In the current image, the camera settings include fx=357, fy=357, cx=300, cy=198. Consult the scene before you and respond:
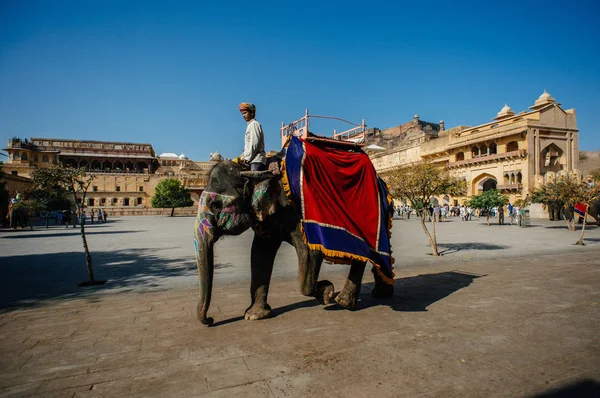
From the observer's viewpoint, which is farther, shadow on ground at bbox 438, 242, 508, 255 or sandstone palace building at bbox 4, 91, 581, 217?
sandstone palace building at bbox 4, 91, 581, 217

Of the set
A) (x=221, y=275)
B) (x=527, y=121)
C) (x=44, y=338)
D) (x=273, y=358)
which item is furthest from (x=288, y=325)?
(x=527, y=121)

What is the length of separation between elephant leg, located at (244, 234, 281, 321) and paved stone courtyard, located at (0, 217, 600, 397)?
245 mm

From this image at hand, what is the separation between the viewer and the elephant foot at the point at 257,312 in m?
4.86

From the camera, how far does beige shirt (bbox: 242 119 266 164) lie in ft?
15.4

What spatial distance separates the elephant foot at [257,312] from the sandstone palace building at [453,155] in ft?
51.6

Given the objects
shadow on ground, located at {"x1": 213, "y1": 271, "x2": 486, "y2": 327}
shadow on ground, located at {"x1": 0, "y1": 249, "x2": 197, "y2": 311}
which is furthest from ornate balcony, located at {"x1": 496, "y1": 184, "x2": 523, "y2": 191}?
shadow on ground, located at {"x1": 0, "y1": 249, "x2": 197, "y2": 311}

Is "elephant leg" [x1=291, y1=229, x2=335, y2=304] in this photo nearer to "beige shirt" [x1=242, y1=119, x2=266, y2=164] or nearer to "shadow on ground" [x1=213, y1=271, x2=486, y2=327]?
"shadow on ground" [x1=213, y1=271, x2=486, y2=327]

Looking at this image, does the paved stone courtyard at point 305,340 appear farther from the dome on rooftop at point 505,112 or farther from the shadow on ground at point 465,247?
the dome on rooftop at point 505,112

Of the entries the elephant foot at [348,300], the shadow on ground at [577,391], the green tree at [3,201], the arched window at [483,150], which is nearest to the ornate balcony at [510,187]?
the arched window at [483,150]

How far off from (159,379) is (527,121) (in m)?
46.2

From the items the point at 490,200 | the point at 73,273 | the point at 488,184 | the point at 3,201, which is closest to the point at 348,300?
the point at 73,273

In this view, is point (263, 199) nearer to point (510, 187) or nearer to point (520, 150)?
Result: point (520, 150)

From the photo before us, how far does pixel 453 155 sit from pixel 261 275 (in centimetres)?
5003

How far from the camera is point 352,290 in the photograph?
16.6 feet
